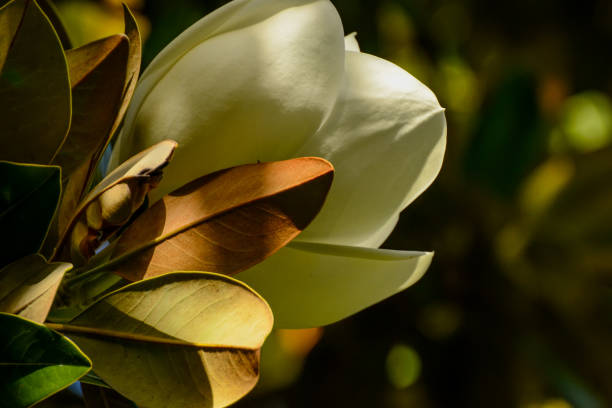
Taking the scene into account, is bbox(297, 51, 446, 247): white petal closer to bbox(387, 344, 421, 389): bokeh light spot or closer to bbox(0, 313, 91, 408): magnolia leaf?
bbox(0, 313, 91, 408): magnolia leaf

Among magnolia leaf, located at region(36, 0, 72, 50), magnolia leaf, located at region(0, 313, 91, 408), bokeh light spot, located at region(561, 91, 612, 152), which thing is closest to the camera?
magnolia leaf, located at region(0, 313, 91, 408)

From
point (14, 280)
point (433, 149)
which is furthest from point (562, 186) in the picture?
point (14, 280)

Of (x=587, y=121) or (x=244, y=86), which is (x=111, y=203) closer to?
(x=244, y=86)

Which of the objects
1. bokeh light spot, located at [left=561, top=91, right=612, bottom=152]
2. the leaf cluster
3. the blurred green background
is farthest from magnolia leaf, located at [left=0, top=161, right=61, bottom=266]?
bokeh light spot, located at [left=561, top=91, right=612, bottom=152]

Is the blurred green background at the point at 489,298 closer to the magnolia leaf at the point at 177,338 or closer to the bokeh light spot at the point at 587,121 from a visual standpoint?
the bokeh light spot at the point at 587,121

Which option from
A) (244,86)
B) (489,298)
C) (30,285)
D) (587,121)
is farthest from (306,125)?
(587,121)

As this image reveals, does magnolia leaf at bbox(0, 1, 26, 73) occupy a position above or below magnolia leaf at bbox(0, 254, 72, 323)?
above

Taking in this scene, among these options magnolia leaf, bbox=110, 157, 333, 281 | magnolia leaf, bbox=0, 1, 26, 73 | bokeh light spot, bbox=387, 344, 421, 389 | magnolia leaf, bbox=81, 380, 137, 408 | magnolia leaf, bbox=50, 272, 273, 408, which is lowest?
bokeh light spot, bbox=387, 344, 421, 389

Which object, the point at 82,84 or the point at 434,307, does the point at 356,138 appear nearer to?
the point at 82,84
